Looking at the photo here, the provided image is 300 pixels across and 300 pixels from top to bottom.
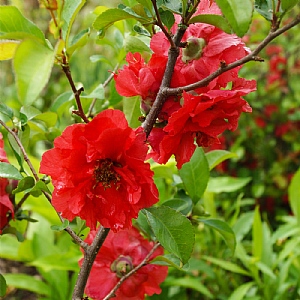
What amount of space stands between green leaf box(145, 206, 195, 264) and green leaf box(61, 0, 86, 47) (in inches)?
10.8

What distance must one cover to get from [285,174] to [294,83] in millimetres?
459

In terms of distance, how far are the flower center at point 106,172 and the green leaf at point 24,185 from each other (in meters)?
0.11

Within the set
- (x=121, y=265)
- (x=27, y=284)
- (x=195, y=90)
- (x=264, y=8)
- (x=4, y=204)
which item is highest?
(x=264, y=8)

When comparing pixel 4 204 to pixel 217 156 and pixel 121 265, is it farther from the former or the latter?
pixel 217 156

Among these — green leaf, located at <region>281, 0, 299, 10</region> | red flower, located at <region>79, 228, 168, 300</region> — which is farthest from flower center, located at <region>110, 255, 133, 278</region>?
green leaf, located at <region>281, 0, 299, 10</region>

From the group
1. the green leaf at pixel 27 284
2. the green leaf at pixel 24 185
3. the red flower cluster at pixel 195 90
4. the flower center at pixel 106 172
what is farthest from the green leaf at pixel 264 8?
the green leaf at pixel 27 284

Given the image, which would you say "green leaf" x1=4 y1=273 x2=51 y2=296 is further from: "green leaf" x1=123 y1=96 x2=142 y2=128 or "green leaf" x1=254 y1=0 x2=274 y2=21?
"green leaf" x1=254 y1=0 x2=274 y2=21

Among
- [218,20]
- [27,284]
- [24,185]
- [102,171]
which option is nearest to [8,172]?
[24,185]

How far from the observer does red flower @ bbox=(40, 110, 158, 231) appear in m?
0.53

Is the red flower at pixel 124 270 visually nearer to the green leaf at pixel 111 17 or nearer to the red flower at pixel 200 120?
the red flower at pixel 200 120

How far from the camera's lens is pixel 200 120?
1.80 ft

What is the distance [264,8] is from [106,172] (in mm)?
294

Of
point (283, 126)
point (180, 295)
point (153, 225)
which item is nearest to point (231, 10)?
point (153, 225)

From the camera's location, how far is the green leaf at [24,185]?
24.5 inches
